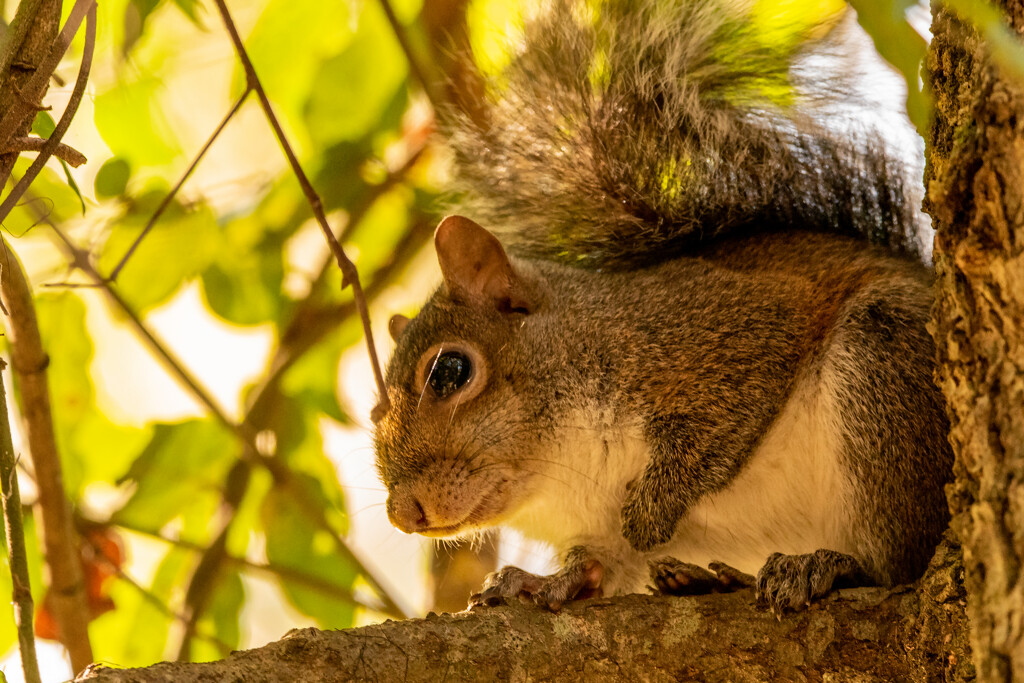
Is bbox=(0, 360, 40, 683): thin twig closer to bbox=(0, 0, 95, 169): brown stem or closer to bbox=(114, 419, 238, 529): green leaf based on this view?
bbox=(0, 0, 95, 169): brown stem

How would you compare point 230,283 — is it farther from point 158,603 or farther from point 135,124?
point 158,603

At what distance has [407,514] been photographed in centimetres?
190

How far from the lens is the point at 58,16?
1.41 m

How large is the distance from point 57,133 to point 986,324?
1.23 metres

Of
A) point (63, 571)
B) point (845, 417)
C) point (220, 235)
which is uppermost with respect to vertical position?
point (220, 235)

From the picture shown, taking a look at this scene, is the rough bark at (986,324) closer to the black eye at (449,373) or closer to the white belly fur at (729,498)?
the white belly fur at (729,498)

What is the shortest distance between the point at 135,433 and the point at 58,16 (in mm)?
1253

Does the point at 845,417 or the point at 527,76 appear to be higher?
the point at 527,76

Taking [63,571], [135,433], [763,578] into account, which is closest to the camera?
[763,578]

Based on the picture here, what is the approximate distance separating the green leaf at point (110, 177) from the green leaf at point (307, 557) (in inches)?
37.5

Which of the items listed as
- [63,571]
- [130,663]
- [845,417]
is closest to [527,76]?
[845,417]

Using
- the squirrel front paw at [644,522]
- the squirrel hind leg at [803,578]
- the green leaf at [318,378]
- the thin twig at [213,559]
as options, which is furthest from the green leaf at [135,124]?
the squirrel hind leg at [803,578]

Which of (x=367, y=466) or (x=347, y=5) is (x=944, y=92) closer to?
(x=367, y=466)

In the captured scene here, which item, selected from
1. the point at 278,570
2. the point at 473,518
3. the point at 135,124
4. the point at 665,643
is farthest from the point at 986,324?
the point at 278,570
